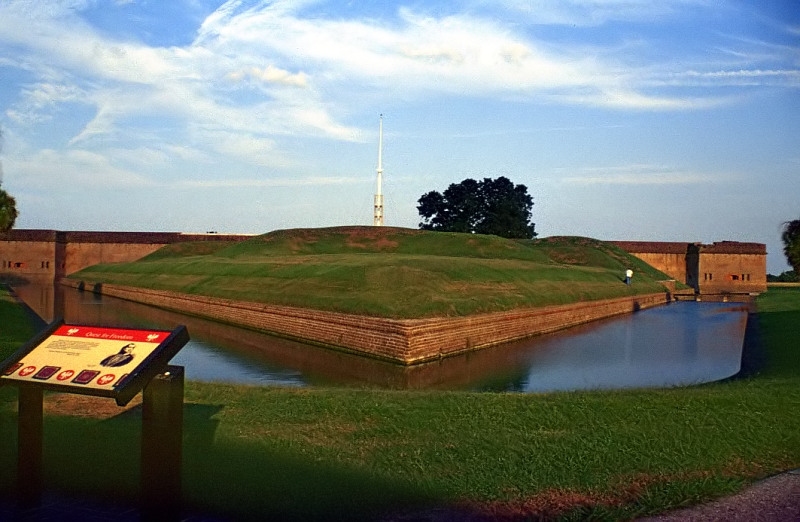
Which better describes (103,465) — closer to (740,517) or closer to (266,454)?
(266,454)

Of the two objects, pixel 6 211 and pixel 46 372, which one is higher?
pixel 6 211

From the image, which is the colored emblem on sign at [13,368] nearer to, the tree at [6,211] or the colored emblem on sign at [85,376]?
Result: the colored emblem on sign at [85,376]

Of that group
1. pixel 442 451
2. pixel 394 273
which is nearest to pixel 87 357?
pixel 442 451

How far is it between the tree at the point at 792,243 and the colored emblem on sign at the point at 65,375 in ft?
105

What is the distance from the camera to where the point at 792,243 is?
3170cm

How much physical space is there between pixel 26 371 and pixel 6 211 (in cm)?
2863

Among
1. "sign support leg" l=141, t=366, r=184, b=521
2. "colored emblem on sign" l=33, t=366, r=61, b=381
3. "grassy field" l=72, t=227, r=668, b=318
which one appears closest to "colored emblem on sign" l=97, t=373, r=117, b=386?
"sign support leg" l=141, t=366, r=184, b=521

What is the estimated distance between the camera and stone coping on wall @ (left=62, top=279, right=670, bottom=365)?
17.5 metres

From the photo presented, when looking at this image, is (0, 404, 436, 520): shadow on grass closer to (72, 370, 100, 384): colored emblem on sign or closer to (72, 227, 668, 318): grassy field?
(72, 370, 100, 384): colored emblem on sign

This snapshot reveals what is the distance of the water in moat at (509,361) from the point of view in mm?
15000

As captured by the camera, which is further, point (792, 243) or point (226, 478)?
point (792, 243)

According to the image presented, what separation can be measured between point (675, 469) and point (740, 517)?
1170mm

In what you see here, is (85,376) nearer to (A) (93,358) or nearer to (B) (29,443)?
(A) (93,358)

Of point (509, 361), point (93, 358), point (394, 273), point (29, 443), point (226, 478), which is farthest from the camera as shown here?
point (394, 273)
